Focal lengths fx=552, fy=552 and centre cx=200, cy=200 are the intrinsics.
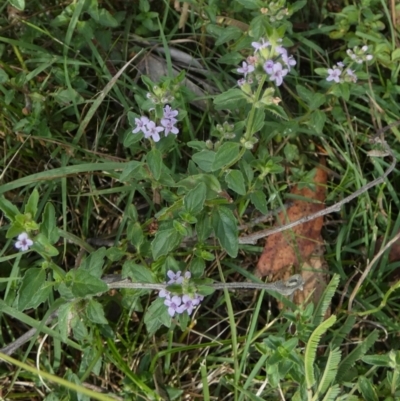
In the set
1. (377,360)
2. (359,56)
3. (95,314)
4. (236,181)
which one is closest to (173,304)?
(95,314)

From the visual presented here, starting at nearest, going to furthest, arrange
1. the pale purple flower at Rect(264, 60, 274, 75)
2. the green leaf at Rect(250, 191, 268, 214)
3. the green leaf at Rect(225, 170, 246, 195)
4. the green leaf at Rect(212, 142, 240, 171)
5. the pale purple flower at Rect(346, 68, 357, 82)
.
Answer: the pale purple flower at Rect(264, 60, 274, 75)
the green leaf at Rect(212, 142, 240, 171)
the green leaf at Rect(225, 170, 246, 195)
the green leaf at Rect(250, 191, 268, 214)
the pale purple flower at Rect(346, 68, 357, 82)

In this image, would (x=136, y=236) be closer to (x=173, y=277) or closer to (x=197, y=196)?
(x=173, y=277)

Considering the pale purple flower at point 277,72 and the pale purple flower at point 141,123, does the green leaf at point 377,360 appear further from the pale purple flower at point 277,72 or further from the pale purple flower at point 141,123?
the pale purple flower at point 141,123

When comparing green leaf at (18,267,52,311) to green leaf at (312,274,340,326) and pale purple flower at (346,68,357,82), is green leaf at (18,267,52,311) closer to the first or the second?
green leaf at (312,274,340,326)

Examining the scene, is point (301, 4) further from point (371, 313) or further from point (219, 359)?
point (219, 359)

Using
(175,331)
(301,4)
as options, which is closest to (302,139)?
(301,4)

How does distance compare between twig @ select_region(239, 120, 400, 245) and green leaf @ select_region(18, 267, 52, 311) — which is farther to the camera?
twig @ select_region(239, 120, 400, 245)

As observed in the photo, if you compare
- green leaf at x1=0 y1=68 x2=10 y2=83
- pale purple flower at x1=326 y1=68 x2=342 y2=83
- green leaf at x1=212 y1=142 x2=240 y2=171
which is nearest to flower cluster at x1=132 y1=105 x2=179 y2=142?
green leaf at x1=212 y1=142 x2=240 y2=171
